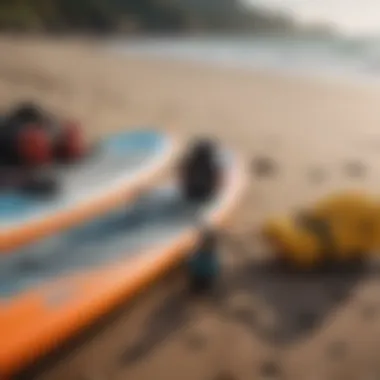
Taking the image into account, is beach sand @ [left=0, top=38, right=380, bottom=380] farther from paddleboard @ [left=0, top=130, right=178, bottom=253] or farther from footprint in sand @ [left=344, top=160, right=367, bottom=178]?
paddleboard @ [left=0, top=130, right=178, bottom=253]

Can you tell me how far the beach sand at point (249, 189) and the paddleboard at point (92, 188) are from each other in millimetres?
163

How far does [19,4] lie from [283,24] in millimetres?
783

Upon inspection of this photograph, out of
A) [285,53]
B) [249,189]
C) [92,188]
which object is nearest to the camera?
[92,188]

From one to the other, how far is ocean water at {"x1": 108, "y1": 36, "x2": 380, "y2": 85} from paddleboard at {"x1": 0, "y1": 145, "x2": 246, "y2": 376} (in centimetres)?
61

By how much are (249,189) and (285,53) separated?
881mm

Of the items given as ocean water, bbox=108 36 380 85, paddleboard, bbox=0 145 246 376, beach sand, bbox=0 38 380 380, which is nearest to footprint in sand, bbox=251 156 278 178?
beach sand, bbox=0 38 380 380

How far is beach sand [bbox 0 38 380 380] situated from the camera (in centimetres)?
105

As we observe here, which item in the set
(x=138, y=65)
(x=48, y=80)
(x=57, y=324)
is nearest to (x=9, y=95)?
(x=48, y=80)

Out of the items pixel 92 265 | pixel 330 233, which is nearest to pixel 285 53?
pixel 330 233

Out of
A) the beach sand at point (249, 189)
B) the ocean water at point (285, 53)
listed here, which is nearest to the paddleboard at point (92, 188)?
the beach sand at point (249, 189)

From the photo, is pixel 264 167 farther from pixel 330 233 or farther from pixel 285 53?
pixel 285 53

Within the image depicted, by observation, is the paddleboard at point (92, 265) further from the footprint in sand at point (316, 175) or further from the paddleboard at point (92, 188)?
the footprint in sand at point (316, 175)

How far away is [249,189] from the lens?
1.56 metres

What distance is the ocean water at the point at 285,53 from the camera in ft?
6.54
